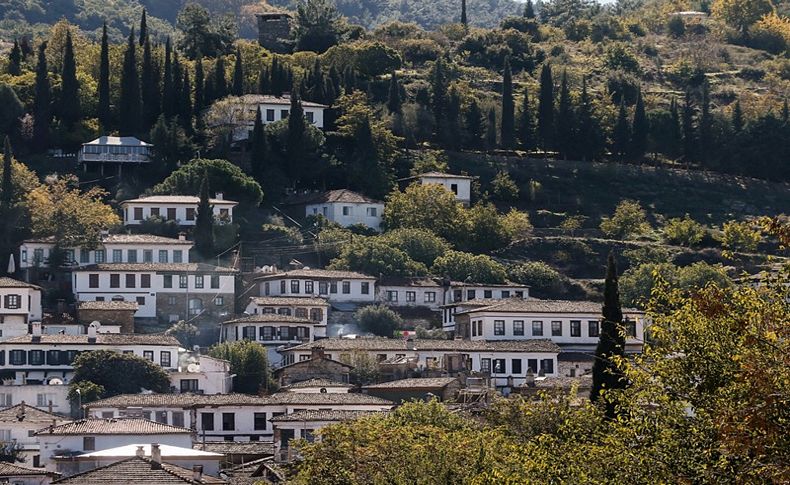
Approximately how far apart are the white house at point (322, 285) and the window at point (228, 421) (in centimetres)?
2564

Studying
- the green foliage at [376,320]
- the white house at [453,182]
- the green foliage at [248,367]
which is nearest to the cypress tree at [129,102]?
the white house at [453,182]

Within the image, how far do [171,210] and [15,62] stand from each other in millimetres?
27279

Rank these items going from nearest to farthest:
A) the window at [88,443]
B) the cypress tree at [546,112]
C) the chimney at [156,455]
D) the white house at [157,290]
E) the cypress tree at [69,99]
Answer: the chimney at [156,455], the window at [88,443], the white house at [157,290], the cypress tree at [69,99], the cypress tree at [546,112]

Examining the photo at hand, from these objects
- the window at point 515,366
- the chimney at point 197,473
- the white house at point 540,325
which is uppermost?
the white house at point 540,325

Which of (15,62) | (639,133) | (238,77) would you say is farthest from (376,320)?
(15,62)

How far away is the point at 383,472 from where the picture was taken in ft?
198

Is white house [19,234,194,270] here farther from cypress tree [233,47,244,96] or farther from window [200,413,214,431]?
cypress tree [233,47,244,96]

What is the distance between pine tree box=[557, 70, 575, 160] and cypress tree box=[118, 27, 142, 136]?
30.1m

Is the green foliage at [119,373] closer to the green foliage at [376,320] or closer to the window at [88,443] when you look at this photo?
the window at [88,443]

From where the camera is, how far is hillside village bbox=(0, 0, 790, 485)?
3093 inches

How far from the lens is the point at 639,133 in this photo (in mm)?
150750

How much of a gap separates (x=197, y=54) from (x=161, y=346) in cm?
5523

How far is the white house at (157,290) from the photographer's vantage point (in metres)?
114

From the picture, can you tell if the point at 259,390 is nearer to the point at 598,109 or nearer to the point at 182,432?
the point at 182,432
